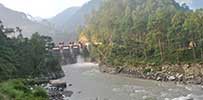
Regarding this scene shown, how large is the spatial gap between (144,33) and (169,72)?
12830mm

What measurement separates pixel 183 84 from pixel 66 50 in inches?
1867

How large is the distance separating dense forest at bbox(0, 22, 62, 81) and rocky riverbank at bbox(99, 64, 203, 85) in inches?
408

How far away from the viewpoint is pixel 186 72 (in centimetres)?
4603

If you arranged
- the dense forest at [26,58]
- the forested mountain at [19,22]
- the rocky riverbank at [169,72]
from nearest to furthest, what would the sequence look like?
the rocky riverbank at [169,72] → the dense forest at [26,58] → the forested mountain at [19,22]

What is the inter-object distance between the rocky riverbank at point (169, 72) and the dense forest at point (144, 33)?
1217 mm

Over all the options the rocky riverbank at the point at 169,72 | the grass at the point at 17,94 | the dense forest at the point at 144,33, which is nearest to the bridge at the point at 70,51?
the dense forest at the point at 144,33

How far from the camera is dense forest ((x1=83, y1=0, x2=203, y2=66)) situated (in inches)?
1969

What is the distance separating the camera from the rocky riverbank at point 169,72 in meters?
43.9

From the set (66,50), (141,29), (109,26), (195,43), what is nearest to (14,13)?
(66,50)

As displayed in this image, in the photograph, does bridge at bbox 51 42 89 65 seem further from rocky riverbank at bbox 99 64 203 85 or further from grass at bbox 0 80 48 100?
grass at bbox 0 80 48 100

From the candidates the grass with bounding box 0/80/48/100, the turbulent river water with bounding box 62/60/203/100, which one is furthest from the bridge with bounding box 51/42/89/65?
the grass with bounding box 0/80/48/100

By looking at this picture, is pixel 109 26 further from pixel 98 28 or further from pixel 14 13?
pixel 14 13

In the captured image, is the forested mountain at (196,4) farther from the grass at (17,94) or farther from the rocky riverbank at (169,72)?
the grass at (17,94)

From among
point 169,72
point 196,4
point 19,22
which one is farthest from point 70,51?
point 196,4
